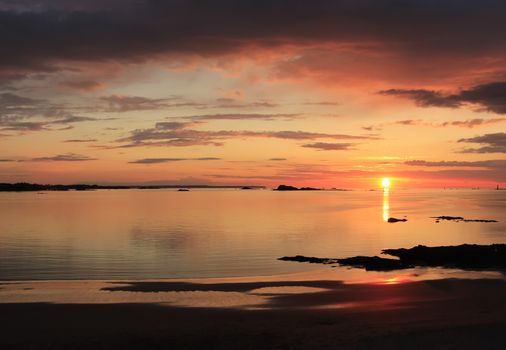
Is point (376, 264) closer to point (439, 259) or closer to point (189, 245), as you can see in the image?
point (439, 259)

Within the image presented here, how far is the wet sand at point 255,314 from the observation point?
55.6 feet

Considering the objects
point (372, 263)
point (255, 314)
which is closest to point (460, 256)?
point (372, 263)

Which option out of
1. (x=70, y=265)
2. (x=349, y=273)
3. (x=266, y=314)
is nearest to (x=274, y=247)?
(x=349, y=273)

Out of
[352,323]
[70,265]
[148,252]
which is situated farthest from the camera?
[148,252]

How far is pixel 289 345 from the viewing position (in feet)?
53.9

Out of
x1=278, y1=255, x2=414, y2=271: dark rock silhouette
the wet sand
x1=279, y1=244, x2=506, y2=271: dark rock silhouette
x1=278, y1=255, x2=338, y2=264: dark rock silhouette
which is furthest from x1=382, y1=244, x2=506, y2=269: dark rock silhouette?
the wet sand

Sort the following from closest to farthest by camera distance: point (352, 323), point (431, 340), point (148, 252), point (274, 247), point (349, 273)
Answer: point (431, 340)
point (352, 323)
point (349, 273)
point (148, 252)
point (274, 247)

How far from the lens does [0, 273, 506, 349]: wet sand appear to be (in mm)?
16953

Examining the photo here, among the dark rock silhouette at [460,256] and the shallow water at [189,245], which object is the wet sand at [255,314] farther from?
the dark rock silhouette at [460,256]

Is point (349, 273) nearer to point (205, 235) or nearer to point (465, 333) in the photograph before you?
point (465, 333)

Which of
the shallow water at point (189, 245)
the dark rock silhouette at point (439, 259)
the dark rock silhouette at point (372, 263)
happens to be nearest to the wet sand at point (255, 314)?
the dark rock silhouette at point (372, 263)

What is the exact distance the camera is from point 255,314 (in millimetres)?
21953

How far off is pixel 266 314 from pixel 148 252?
29.0 meters

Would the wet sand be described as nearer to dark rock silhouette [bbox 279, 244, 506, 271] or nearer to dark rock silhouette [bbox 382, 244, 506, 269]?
dark rock silhouette [bbox 279, 244, 506, 271]
